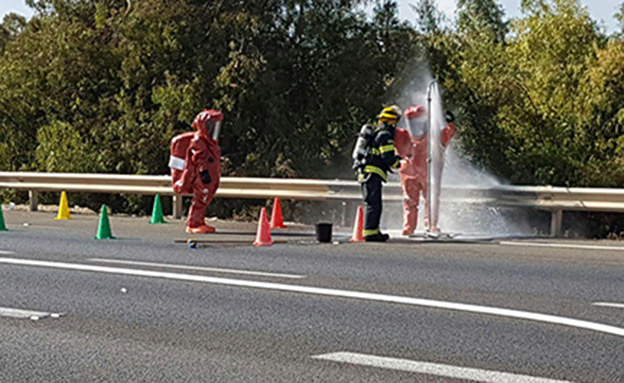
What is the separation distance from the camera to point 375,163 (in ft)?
48.8

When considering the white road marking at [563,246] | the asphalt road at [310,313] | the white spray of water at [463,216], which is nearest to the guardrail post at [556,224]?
the white spray of water at [463,216]

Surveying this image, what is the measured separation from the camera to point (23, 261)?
39.8ft

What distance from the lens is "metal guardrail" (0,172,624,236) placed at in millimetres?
16172

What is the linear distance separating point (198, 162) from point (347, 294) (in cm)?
671

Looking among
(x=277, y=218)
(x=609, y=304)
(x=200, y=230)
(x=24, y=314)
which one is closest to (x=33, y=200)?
(x=277, y=218)

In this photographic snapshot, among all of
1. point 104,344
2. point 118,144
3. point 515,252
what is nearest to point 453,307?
point 104,344

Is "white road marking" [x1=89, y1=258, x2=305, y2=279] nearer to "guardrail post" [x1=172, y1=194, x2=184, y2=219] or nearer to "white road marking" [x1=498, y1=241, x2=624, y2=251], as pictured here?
"white road marking" [x1=498, y1=241, x2=624, y2=251]

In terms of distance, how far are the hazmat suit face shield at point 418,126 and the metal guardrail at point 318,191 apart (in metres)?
1.73

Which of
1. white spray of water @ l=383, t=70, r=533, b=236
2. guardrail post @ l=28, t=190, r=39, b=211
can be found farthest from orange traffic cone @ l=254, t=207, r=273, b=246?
guardrail post @ l=28, t=190, r=39, b=211

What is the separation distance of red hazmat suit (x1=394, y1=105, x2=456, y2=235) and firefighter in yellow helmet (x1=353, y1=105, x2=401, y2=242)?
46 cm

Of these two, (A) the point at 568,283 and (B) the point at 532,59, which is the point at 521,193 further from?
(B) the point at 532,59

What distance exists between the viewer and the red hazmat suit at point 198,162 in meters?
15.8

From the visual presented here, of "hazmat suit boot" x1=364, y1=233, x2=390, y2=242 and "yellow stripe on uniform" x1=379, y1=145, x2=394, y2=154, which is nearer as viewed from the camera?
"yellow stripe on uniform" x1=379, y1=145, x2=394, y2=154

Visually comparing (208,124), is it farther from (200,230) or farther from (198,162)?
(200,230)
